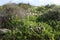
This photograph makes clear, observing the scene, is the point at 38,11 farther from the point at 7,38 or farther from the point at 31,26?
the point at 7,38

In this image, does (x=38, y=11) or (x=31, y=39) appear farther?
(x=38, y=11)

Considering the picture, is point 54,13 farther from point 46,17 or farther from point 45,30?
point 45,30

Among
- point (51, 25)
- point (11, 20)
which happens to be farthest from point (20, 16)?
point (51, 25)

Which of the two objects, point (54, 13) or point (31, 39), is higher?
point (54, 13)

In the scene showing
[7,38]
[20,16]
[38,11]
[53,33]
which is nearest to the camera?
[7,38]

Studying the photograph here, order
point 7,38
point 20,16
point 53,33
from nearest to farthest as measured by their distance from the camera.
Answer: point 7,38
point 53,33
point 20,16

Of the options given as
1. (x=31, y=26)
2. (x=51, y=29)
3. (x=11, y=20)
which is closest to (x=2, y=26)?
(x=11, y=20)
